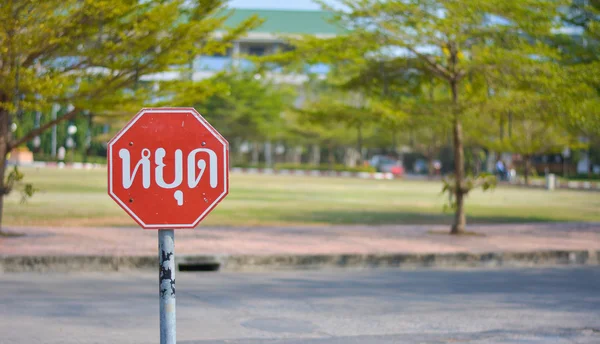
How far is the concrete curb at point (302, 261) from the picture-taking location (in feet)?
40.3

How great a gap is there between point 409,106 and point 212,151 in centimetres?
1346

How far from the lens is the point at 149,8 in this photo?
15.1m

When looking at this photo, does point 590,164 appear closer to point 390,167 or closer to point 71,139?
point 390,167

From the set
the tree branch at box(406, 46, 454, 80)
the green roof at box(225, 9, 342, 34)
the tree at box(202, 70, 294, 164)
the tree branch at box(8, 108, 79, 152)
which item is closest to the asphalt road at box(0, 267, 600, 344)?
the tree branch at box(8, 108, 79, 152)

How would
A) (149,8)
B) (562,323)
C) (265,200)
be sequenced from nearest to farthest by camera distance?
(562,323)
(149,8)
(265,200)

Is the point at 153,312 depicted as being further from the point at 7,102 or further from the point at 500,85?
the point at 500,85

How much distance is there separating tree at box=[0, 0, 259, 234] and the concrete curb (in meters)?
2.68

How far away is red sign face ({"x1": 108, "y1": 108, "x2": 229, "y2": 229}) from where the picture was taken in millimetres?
4133

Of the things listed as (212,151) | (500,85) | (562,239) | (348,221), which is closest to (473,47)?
(500,85)

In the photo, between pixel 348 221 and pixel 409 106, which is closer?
pixel 409 106

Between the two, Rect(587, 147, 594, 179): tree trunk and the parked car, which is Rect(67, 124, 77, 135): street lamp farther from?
Rect(587, 147, 594, 179): tree trunk

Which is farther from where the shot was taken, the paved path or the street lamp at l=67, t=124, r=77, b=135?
the street lamp at l=67, t=124, r=77, b=135

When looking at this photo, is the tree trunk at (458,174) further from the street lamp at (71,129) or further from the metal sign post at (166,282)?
the street lamp at (71,129)

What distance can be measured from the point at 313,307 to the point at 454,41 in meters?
9.04
